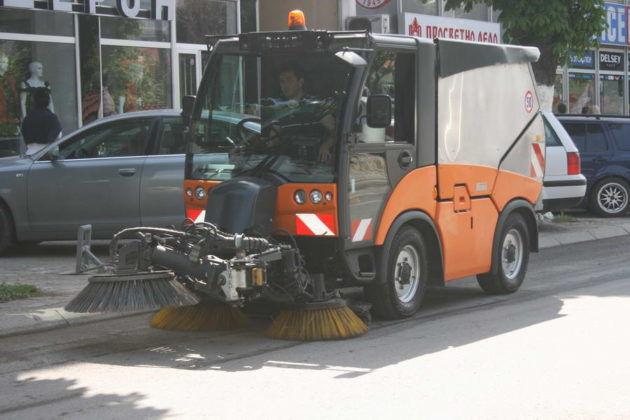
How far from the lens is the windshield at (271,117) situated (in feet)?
27.8

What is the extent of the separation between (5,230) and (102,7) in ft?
19.5

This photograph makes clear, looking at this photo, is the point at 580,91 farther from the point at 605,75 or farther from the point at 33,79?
the point at 33,79

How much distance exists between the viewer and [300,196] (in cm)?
838

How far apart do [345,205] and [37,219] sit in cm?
580

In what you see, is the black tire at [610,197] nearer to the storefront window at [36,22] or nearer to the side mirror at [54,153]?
the storefront window at [36,22]

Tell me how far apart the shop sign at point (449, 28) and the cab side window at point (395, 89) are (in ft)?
54.9

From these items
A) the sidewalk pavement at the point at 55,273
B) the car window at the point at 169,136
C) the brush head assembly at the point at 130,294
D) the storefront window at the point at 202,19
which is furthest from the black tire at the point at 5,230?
the storefront window at the point at 202,19

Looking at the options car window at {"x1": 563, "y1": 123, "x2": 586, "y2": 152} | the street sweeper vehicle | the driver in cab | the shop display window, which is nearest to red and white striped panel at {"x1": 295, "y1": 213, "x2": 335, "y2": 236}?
the street sweeper vehicle

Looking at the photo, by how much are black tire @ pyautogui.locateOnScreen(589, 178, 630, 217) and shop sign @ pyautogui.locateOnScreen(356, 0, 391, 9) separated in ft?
27.8

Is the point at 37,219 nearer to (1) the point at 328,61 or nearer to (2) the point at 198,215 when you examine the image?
(2) the point at 198,215

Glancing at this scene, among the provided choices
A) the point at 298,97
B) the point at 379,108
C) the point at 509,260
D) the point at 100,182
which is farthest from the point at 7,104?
the point at 379,108

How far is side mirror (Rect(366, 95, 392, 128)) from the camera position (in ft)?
27.2

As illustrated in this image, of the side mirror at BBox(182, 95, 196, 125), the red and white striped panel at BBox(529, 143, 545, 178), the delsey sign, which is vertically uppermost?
the delsey sign

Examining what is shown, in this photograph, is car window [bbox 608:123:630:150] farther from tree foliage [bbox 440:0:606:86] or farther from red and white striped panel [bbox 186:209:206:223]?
red and white striped panel [bbox 186:209:206:223]
